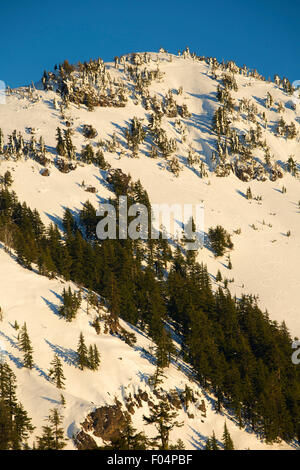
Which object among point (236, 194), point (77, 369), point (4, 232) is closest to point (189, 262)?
point (4, 232)

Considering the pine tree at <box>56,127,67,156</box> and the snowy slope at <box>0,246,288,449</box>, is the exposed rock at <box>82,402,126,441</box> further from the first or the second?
the pine tree at <box>56,127,67,156</box>

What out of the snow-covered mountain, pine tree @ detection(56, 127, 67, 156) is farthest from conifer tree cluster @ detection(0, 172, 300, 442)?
pine tree @ detection(56, 127, 67, 156)

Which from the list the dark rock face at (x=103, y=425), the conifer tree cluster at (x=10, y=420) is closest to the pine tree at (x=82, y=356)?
the dark rock face at (x=103, y=425)

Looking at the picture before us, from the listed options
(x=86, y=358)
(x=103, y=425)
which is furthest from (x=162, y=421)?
(x=86, y=358)

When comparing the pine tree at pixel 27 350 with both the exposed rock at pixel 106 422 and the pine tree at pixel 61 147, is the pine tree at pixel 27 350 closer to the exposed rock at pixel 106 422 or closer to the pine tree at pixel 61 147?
the exposed rock at pixel 106 422

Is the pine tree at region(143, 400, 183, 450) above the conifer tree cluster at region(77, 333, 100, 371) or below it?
below

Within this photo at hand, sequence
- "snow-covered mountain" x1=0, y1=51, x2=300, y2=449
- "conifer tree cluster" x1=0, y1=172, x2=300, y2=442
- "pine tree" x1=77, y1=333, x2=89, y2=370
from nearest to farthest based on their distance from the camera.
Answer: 1. "snow-covered mountain" x1=0, y1=51, x2=300, y2=449
2. "pine tree" x1=77, y1=333, x2=89, y2=370
3. "conifer tree cluster" x1=0, y1=172, x2=300, y2=442
